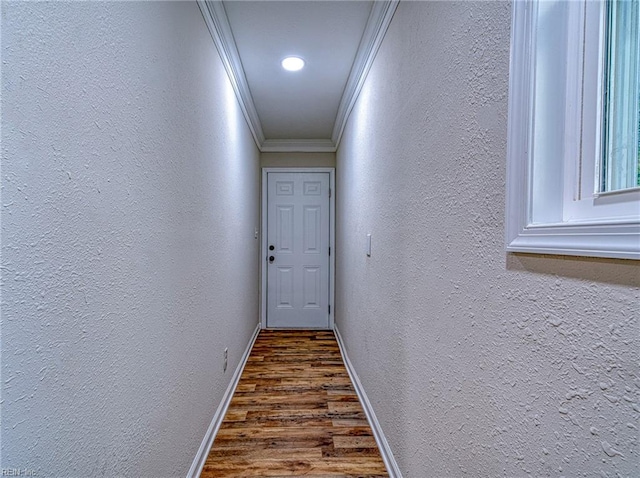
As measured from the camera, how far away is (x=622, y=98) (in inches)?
19.3

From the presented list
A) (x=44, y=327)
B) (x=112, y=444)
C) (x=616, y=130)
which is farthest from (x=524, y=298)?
(x=112, y=444)

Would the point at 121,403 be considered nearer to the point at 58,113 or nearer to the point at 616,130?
the point at 58,113

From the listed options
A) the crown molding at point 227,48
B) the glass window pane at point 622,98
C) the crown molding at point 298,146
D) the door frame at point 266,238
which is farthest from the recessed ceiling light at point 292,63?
the glass window pane at point 622,98

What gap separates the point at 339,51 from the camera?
6.33 feet

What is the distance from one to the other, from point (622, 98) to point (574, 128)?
0.07m

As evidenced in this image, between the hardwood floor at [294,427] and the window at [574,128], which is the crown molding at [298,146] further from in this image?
the window at [574,128]

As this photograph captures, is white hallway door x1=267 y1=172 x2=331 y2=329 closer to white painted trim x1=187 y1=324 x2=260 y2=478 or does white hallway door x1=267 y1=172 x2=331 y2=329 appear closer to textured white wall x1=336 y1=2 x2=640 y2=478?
white painted trim x1=187 y1=324 x2=260 y2=478

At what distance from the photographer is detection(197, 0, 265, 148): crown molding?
1.49 m

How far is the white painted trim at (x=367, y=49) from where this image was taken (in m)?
1.47

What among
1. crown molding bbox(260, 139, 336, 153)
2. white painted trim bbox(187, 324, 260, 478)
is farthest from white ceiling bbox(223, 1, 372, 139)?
white painted trim bbox(187, 324, 260, 478)

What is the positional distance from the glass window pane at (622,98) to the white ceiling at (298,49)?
1128mm

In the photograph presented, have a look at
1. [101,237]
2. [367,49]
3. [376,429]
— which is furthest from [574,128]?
[376,429]

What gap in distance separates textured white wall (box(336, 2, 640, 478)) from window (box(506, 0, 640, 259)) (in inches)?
1.8

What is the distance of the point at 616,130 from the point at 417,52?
825 mm
